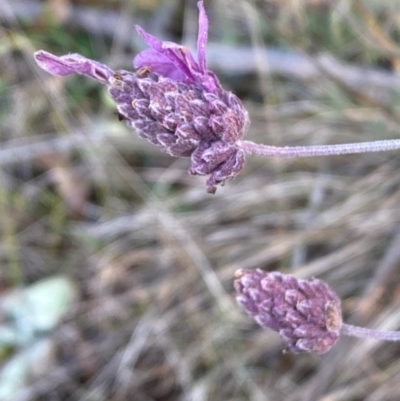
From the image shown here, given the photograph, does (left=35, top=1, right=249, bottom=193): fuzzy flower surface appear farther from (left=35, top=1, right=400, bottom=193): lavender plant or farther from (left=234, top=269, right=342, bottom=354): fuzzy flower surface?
(left=234, top=269, right=342, bottom=354): fuzzy flower surface

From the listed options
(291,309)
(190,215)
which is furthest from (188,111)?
(190,215)

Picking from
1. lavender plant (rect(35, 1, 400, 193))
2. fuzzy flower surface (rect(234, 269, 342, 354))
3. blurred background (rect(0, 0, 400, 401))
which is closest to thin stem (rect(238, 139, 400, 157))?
lavender plant (rect(35, 1, 400, 193))

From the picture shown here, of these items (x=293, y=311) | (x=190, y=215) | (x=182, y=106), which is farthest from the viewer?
(x=190, y=215)

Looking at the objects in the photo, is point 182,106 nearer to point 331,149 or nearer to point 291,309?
point 331,149

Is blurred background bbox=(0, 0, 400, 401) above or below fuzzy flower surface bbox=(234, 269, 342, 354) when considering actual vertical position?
below

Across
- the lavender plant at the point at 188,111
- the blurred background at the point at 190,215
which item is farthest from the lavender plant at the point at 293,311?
the blurred background at the point at 190,215
